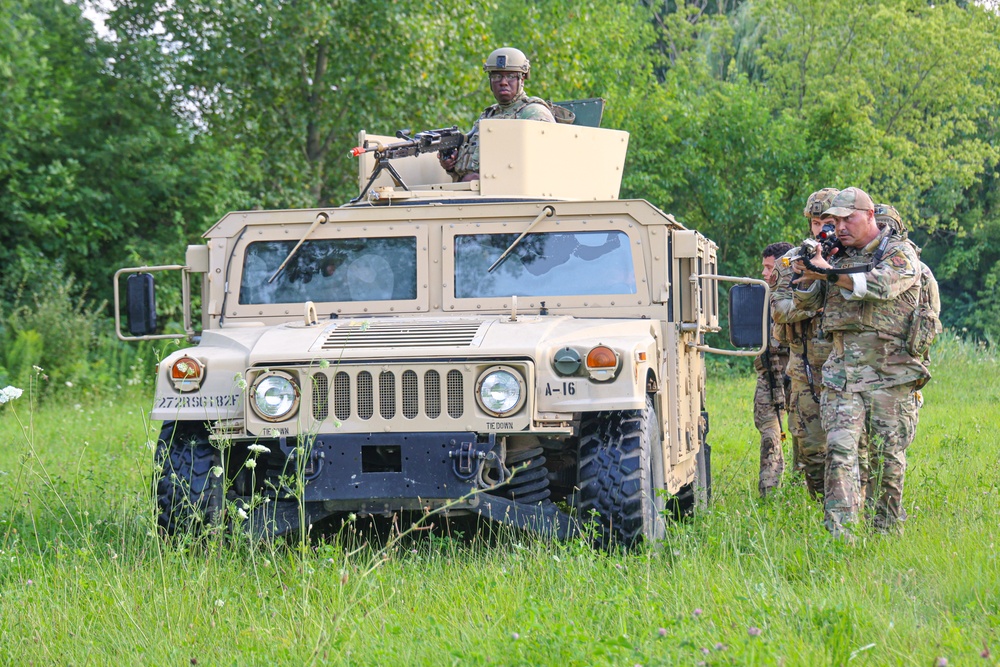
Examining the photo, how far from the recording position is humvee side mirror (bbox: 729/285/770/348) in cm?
605

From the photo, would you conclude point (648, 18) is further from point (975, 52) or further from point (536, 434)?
point (536, 434)

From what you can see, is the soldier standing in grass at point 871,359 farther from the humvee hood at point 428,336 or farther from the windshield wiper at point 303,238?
the windshield wiper at point 303,238

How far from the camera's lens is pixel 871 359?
235 inches

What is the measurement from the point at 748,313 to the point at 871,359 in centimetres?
Result: 58

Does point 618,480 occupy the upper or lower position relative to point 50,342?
upper

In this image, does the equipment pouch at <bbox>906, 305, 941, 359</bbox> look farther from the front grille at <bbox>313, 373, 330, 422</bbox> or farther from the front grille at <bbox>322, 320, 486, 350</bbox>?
the front grille at <bbox>313, 373, 330, 422</bbox>

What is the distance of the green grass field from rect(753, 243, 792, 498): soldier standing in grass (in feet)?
4.49

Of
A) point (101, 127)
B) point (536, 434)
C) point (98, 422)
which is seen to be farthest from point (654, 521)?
point (101, 127)

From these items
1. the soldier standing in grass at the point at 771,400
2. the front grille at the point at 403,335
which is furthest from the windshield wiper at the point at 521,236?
the soldier standing in grass at the point at 771,400

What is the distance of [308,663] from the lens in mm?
3809

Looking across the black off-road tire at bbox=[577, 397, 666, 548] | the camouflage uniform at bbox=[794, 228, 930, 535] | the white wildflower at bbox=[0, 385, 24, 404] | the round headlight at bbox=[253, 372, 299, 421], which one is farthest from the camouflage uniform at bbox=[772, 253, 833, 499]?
the white wildflower at bbox=[0, 385, 24, 404]

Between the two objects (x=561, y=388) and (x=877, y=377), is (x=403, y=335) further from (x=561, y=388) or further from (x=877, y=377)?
(x=877, y=377)

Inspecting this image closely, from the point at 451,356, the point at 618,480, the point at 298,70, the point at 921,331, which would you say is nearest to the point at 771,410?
the point at 921,331

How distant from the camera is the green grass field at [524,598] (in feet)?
12.7
